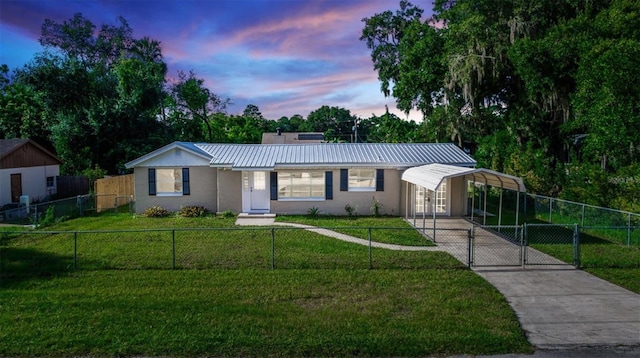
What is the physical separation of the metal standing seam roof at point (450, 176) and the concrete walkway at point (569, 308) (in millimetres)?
4140

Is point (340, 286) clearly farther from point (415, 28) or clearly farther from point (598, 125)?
point (415, 28)

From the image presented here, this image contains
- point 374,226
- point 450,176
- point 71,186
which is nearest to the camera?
point 450,176

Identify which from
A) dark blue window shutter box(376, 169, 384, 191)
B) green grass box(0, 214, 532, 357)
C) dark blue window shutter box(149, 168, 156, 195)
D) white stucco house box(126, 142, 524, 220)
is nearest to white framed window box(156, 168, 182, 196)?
white stucco house box(126, 142, 524, 220)

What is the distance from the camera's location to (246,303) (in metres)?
8.02

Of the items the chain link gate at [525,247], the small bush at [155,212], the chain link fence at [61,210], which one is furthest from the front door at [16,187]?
the chain link gate at [525,247]

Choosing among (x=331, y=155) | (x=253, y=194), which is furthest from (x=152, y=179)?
(x=331, y=155)

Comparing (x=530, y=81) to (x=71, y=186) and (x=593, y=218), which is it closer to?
(x=593, y=218)

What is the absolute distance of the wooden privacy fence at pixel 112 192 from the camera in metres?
20.9

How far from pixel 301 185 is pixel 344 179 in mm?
2047

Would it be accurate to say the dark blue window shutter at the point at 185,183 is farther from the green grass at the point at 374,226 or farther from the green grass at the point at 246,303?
the green grass at the point at 246,303

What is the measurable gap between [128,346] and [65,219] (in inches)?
584

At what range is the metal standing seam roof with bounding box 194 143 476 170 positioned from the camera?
1894cm

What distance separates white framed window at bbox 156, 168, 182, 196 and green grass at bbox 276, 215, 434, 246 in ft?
17.5

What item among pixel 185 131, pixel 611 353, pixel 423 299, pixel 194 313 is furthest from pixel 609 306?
pixel 185 131
